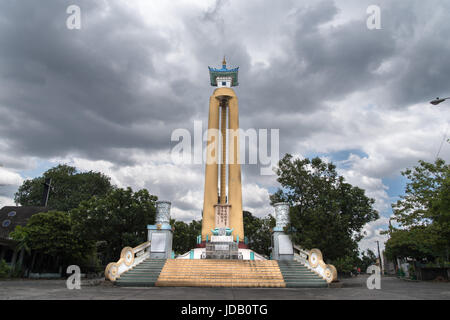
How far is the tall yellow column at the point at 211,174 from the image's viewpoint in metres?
24.5

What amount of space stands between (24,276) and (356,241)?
25.7 metres

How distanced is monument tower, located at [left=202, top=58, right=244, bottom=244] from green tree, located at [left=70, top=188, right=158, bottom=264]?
200 inches

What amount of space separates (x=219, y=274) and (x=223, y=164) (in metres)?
14.2

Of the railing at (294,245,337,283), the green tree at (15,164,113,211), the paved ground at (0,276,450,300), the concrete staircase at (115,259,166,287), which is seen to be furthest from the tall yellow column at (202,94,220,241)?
the green tree at (15,164,113,211)

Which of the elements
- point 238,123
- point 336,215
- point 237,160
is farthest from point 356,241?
point 238,123

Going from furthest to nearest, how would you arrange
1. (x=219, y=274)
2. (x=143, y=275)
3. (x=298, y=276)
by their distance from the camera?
(x=298, y=276)
(x=219, y=274)
(x=143, y=275)

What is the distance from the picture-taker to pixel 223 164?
27.4 metres

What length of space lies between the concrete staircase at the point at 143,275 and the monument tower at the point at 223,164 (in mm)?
8114

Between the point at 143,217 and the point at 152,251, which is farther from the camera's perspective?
the point at 143,217

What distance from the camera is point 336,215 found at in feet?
54.4

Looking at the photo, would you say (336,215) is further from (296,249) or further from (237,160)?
(237,160)

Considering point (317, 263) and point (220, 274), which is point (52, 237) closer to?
point (220, 274)

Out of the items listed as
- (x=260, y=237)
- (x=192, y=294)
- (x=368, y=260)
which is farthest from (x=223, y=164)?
(x=368, y=260)

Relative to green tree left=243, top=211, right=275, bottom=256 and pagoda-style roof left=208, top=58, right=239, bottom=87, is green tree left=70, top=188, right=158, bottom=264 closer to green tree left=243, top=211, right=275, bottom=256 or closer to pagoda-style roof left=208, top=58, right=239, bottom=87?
green tree left=243, top=211, right=275, bottom=256
